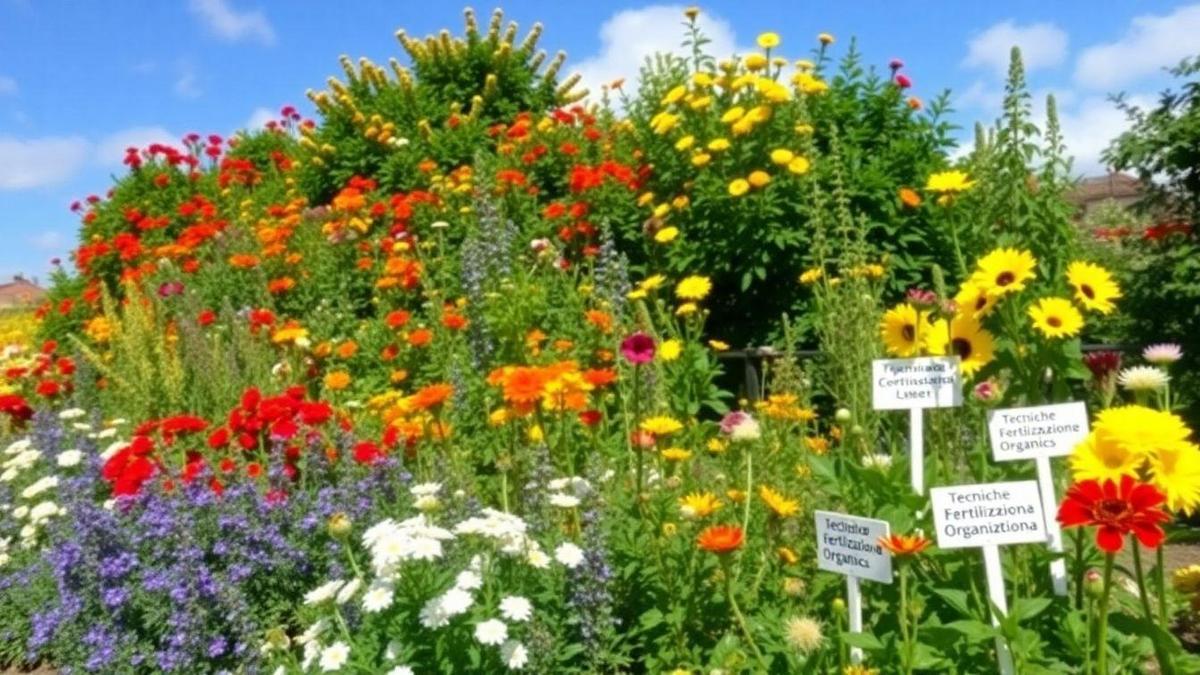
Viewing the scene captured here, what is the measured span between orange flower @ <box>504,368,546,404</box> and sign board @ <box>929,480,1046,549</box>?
4.31 feet

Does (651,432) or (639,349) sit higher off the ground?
(639,349)

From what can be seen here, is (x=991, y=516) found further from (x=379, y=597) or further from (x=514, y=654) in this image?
(x=379, y=597)

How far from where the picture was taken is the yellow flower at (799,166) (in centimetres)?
570

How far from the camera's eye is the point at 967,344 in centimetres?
235

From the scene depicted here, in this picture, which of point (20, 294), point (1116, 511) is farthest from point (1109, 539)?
point (20, 294)

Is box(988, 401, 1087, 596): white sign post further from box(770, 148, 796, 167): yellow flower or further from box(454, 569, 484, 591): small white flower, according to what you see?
box(770, 148, 796, 167): yellow flower

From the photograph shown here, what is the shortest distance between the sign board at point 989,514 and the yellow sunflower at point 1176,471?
28 cm

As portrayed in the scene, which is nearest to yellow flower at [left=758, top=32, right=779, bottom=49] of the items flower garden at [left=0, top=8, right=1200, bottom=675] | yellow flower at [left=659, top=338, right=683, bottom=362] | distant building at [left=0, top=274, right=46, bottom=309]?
flower garden at [left=0, top=8, right=1200, bottom=675]

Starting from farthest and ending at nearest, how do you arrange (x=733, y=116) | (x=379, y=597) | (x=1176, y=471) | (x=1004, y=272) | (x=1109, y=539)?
(x=733, y=116)
(x=379, y=597)
(x=1004, y=272)
(x=1176, y=471)
(x=1109, y=539)

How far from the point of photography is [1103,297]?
225 centimetres

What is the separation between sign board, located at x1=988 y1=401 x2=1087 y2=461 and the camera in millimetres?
2086

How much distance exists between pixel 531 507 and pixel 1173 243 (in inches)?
156

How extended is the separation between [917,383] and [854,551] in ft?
1.43

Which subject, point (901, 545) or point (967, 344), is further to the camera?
point (967, 344)
